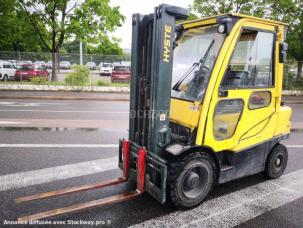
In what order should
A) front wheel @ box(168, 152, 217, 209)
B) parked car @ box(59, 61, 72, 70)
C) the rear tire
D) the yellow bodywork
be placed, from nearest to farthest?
front wheel @ box(168, 152, 217, 209) < the yellow bodywork < the rear tire < parked car @ box(59, 61, 72, 70)

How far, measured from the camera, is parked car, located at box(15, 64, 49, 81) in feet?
68.1

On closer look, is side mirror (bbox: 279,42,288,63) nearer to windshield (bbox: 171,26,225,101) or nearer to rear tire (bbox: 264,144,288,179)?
windshield (bbox: 171,26,225,101)

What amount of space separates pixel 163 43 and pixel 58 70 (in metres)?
18.3

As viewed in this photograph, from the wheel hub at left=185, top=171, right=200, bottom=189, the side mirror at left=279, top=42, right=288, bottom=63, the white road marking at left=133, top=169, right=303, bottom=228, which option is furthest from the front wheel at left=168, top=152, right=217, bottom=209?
the side mirror at left=279, top=42, right=288, bottom=63

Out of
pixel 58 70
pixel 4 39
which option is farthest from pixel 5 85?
pixel 4 39

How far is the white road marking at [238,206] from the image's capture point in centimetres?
411

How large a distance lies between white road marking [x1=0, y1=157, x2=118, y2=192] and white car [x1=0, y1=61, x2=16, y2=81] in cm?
1755

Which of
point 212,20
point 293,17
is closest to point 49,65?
point 212,20

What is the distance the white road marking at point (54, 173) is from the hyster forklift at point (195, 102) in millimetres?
877

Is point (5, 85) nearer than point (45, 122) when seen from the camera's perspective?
No

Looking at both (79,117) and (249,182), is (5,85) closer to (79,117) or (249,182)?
(79,117)

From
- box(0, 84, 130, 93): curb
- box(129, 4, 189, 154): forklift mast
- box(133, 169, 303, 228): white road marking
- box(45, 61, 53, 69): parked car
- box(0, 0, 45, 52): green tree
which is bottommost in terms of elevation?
box(133, 169, 303, 228): white road marking

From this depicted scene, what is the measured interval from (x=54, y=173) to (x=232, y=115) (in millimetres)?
3423

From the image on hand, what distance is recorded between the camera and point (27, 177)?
5.43 m
